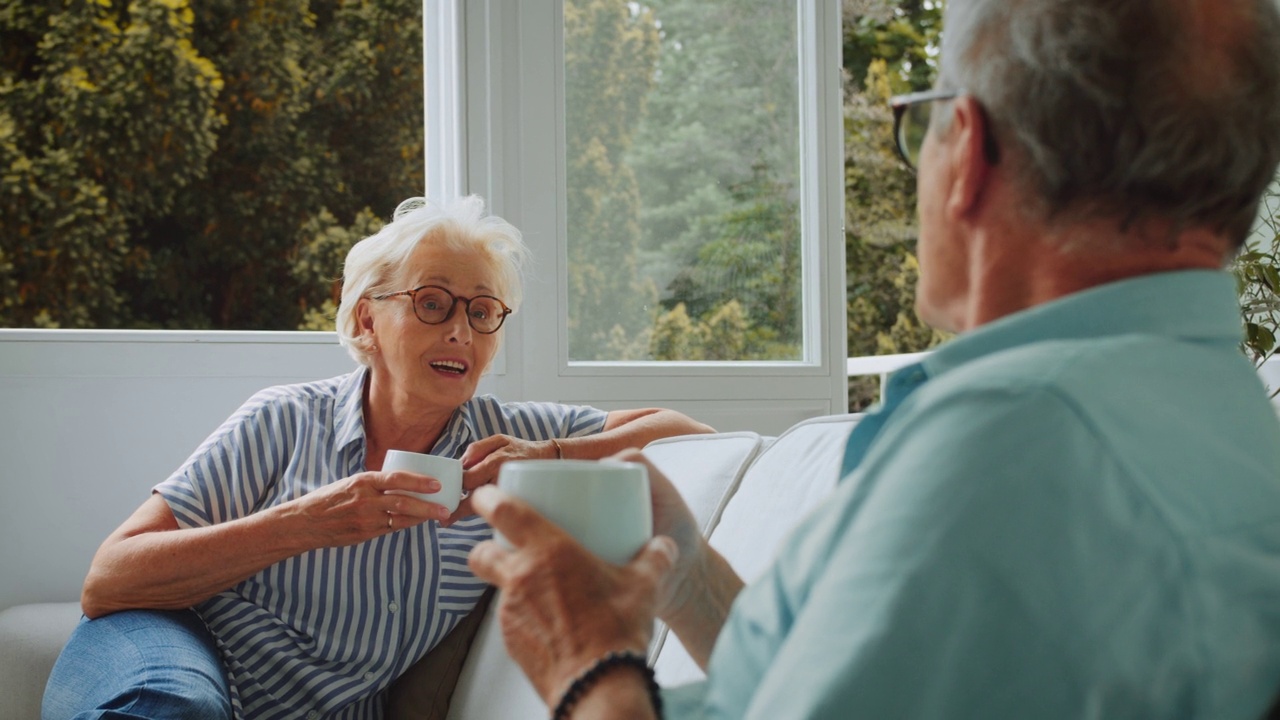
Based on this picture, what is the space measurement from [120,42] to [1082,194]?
130 inches

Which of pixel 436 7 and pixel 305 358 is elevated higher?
pixel 436 7

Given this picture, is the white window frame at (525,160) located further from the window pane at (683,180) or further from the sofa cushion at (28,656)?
the sofa cushion at (28,656)

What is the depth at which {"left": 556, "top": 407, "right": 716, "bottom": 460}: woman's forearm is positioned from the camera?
1.99 meters

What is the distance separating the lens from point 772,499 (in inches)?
58.5

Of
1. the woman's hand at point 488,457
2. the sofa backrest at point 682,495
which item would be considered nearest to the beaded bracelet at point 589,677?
the sofa backrest at point 682,495

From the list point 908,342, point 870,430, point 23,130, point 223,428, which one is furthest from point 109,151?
point 908,342

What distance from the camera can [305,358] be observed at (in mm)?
2734

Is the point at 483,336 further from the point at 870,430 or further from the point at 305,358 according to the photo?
the point at 870,430

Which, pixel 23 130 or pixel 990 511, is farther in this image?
pixel 23 130

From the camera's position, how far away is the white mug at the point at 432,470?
156 cm

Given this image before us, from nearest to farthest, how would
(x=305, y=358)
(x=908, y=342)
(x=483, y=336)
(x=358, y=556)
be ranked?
(x=358, y=556) < (x=483, y=336) < (x=305, y=358) < (x=908, y=342)

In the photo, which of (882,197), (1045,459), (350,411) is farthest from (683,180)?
(882,197)

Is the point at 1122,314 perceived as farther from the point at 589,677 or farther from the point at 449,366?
the point at 449,366

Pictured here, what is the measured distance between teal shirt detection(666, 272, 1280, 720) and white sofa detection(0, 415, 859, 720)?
73cm
